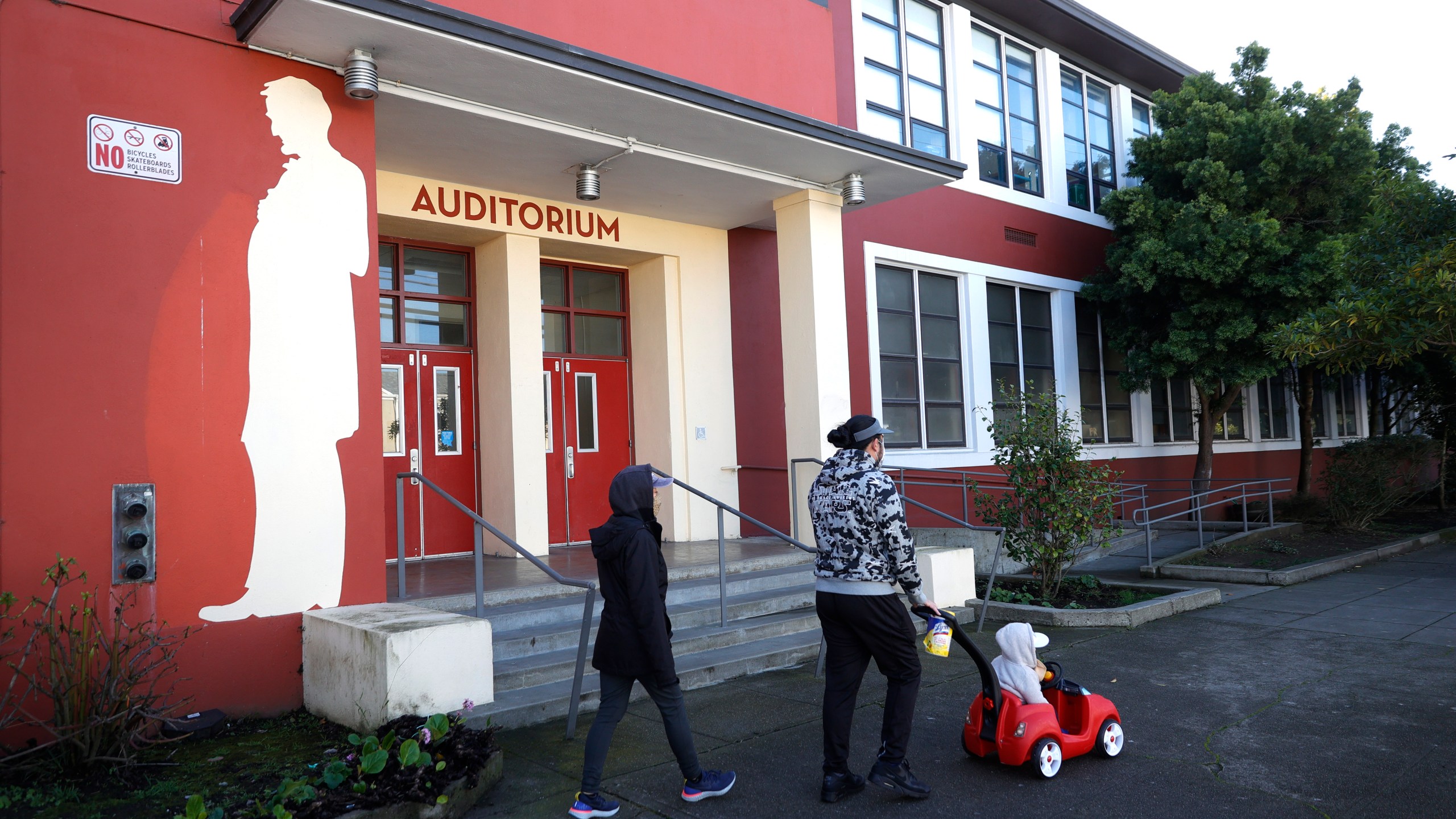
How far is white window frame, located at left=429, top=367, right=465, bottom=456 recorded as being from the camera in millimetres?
9867

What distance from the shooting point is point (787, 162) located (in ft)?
31.1

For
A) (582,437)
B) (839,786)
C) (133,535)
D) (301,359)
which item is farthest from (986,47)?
(133,535)

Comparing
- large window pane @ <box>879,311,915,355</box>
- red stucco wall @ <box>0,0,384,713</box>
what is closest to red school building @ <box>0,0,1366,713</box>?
red stucco wall @ <box>0,0,384,713</box>

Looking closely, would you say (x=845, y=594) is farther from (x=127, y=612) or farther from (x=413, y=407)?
(x=413, y=407)

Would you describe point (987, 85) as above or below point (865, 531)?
above

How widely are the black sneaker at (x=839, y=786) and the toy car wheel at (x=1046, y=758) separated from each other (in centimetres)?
84

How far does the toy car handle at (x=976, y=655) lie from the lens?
178 inches

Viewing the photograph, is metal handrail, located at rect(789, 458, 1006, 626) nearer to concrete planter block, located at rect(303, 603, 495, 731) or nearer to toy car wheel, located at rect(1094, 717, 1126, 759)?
toy car wheel, located at rect(1094, 717, 1126, 759)

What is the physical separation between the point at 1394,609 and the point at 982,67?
29.0 feet

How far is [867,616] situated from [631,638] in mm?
1075

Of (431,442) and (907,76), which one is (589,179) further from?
(907,76)

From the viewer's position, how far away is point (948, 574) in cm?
905

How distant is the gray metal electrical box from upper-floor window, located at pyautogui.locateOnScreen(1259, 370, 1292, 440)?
19.9 metres

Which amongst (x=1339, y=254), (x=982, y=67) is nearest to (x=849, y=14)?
(x=982, y=67)
